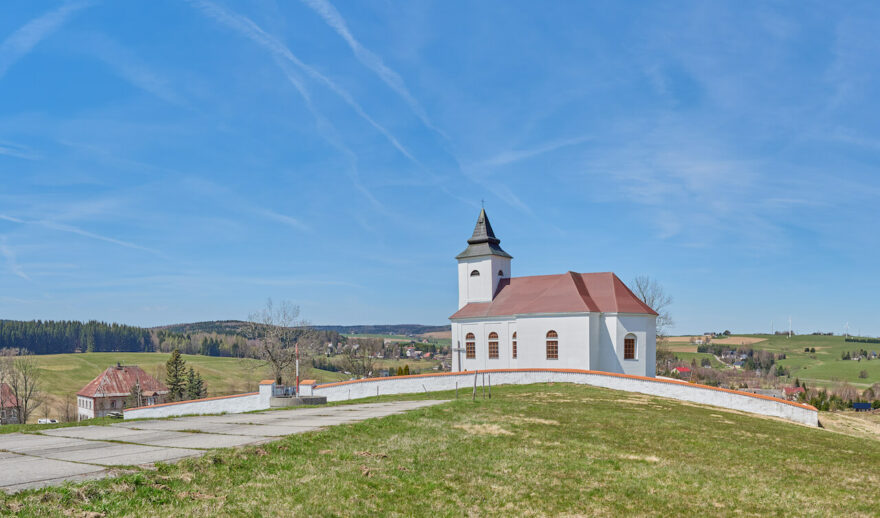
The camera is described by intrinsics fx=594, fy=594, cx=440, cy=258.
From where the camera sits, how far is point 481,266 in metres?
51.9

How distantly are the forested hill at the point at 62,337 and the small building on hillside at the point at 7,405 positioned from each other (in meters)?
117

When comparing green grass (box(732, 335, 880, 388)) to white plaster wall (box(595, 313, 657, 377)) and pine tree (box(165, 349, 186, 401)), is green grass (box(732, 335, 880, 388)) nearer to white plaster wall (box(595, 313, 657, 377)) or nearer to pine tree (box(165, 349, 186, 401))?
white plaster wall (box(595, 313, 657, 377))

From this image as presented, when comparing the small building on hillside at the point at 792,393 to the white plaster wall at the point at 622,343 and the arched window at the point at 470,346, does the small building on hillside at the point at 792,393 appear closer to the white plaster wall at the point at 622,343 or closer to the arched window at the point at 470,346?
the white plaster wall at the point at 622,343

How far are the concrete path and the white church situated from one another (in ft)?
88.8

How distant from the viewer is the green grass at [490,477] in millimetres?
8367

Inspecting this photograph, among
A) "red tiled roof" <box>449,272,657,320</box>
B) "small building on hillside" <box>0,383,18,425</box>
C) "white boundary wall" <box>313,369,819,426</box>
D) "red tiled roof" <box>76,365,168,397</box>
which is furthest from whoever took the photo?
"red tiled roof" <box>76,365,168,397</box>

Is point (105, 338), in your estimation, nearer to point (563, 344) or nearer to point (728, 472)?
point (563, 344)

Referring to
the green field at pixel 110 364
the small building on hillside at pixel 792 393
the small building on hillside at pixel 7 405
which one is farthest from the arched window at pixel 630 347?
the small building on hillside at pixel 792 393

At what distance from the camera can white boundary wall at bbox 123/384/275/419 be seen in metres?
34.6

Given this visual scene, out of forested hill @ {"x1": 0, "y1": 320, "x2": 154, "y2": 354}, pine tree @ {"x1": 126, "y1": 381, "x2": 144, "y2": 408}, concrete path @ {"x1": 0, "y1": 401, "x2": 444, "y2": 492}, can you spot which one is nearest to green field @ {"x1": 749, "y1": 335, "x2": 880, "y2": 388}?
pine tree @ {"x1": 126, "y1": 381, "x2": 144, "y2": 408}

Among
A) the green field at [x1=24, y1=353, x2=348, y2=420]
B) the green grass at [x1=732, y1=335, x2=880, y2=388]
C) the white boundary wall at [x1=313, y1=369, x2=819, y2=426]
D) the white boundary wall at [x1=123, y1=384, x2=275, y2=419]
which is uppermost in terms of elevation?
the white boundary wall at [x1=313, y1=369, x2=819, y2=426]

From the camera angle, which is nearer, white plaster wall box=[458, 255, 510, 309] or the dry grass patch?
the dry grass patch

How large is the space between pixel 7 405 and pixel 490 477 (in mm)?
92471

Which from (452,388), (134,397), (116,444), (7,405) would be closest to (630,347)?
(452,388)
